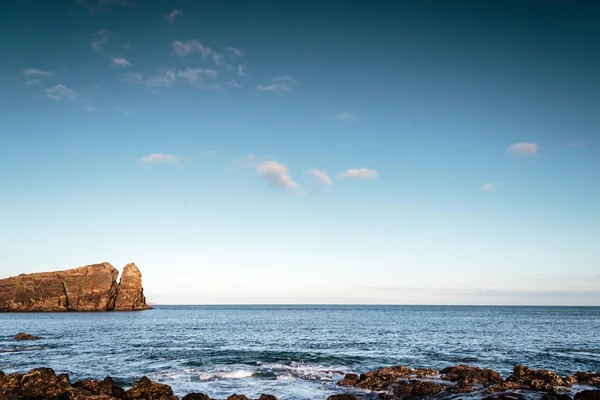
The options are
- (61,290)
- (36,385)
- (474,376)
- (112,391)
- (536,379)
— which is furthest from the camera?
(61,290)

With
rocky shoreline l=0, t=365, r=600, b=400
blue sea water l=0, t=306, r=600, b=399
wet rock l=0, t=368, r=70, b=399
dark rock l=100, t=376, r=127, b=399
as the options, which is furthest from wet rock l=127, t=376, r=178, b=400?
wet rock l=0, t=368, r=70, b=399

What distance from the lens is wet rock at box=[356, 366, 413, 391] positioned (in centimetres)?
3050

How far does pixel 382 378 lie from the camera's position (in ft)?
105

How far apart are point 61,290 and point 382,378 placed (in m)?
168

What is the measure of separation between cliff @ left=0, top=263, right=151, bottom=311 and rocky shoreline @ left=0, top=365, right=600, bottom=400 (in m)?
150

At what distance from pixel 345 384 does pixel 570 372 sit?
72.2ft

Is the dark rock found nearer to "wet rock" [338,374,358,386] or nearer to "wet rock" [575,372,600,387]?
"wet rock" [338,374,358,386]

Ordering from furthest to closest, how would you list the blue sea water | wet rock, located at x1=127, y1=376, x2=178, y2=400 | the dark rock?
the blue sea water → the dark rock → wet rock, located at x1=127, y1=376, x2=178, y2=400

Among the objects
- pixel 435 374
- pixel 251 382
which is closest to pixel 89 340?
pixel 251 382

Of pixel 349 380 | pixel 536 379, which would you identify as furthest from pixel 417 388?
pixel 536 379

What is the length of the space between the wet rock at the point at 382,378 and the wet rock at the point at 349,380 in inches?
16.5

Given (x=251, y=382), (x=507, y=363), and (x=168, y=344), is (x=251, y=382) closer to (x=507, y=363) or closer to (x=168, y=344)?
(x=507, y=363)

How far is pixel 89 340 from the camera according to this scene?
63.2 metres

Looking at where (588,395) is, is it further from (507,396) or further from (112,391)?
(112,391)
